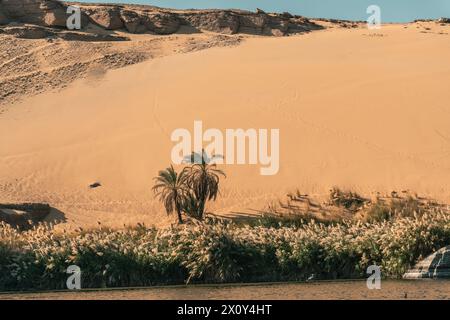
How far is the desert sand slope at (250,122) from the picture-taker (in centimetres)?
2711

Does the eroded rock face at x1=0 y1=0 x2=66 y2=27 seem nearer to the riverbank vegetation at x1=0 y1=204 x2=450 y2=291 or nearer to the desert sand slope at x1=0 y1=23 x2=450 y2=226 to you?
the desert sand slope at x1=0 y1=23 x2=450 y2=226

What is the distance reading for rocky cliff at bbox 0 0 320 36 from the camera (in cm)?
5206

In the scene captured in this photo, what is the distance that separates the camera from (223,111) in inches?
1387

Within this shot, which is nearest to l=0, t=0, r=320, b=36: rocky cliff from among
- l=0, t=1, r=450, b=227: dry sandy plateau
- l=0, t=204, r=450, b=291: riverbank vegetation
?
l=0, t=1, r=450, b=227: dry sandy plateau

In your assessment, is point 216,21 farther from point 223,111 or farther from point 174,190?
point 174,190

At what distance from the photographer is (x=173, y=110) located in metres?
36.4

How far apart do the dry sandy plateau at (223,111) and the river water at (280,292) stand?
9.25 meters

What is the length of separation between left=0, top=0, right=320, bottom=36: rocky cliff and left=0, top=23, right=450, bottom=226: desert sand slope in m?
5.79

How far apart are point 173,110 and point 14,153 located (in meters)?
7.22

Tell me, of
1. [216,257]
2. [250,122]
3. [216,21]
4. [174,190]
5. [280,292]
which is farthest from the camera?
[216,21]

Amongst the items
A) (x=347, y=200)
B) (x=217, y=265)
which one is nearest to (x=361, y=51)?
(x=347, y=200)

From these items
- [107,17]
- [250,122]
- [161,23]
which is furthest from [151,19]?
[250,122]

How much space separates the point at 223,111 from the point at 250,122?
2352 mm

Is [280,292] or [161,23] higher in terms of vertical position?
[161,23]
